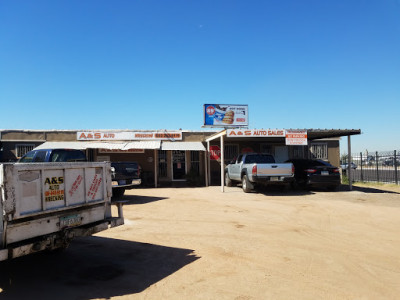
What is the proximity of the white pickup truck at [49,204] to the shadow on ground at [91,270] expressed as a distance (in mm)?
525

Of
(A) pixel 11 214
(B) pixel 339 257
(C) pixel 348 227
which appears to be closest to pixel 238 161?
(C) pixel 348 227

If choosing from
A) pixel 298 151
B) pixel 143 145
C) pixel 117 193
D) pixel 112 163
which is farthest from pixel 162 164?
pixel 298 151

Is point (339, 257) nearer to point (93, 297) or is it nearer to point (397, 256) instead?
point (397, 256)

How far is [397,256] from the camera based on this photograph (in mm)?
4797

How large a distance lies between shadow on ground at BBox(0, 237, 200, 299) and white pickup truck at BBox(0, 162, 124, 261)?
0.52 m

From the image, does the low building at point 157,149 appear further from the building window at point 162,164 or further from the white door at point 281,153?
the white door at point 281,153

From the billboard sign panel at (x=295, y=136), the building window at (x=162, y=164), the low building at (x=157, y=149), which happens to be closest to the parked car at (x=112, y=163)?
the low building at (x=157, y=149)

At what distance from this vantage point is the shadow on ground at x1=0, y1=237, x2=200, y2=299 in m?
3.61

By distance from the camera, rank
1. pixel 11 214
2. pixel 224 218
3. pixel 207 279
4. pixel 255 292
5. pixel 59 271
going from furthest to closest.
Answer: pixel 224 218
pixel 59 271
pixel 207 279
pixel 255 292
pixel 11 214

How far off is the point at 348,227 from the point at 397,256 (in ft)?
6.69

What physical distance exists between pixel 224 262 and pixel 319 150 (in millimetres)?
18152

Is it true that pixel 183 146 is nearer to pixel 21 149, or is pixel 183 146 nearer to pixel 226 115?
pixel 226 115

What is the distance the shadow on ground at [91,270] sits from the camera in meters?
3.61

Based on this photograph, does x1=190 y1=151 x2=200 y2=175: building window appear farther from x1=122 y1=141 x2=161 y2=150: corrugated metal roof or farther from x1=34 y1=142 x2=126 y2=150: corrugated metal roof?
x1=34 y1=142 x2=126 y2=150: corrugated metal roof
